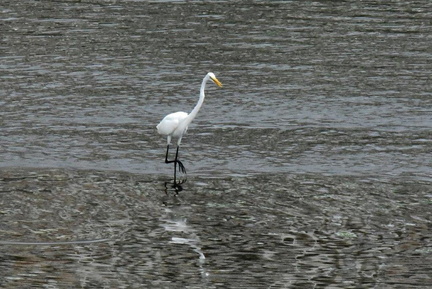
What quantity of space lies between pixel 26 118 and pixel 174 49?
797 cm

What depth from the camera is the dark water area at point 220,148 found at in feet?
44.1

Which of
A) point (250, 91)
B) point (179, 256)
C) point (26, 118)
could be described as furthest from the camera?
point (250, 91)

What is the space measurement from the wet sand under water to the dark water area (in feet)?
0.13

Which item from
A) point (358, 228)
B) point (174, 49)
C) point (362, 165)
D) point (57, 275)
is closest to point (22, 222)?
point (57, 275)

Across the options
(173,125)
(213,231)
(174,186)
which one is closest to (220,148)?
(173,125)

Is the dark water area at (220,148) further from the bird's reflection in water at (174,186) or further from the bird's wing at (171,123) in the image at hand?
the bird's wing at (171,123)

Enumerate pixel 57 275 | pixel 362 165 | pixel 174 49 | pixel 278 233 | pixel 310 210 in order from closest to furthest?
pixel 57 275 → pixel 278 233 → pixel 310 210 → pixel 362 165 → pixel 174 49

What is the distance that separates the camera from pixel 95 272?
1291 centimetres

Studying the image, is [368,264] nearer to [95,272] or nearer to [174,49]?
[95,272]

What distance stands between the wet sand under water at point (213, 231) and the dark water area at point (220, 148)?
4cm

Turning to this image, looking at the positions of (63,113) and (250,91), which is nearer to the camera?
(63,113)

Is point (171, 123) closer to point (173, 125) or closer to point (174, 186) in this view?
point (173, 125)

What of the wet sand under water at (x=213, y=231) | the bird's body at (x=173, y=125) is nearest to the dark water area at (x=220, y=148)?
the wet sand under water at (x=213, y=231)

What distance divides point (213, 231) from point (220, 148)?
5193 mm
